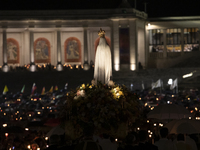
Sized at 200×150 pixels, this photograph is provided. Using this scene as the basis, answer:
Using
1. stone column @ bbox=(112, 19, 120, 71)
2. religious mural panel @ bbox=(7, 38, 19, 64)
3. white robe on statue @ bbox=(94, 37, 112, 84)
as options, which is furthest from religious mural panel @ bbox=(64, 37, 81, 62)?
white robe on statue @ bbox=(94, 37, 112, 84)

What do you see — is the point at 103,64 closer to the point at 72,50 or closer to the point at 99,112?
the point at 99,112

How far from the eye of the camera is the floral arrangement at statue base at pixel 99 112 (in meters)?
14.1

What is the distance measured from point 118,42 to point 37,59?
13984 mm

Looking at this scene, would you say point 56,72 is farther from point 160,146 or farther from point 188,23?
point 160,146

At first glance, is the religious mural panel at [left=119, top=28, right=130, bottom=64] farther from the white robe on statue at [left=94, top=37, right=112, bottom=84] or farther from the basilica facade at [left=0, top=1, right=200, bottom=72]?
the white robe on statue at [left=94, top=37, right=112, bottom=84]

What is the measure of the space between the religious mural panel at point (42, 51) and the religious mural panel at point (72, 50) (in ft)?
8.81

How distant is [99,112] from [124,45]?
4785 centimetres

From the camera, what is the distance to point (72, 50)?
68812mm

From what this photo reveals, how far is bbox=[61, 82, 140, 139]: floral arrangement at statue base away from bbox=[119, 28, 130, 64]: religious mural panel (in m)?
46.7

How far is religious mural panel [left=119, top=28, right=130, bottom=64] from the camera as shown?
6119 cm

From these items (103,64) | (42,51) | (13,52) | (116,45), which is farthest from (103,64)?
(13,52)

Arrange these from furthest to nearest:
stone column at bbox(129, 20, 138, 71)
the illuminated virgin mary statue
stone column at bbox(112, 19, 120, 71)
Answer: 1. stone column at bbox(129, 20, 138, 71)
2. stone column at bbox(112, 19, 120, 71)
3. the illuminated virgin mary statue

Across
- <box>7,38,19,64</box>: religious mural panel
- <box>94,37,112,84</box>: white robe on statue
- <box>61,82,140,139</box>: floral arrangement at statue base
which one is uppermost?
<box>7,38,19,64</box>: religious mural panel

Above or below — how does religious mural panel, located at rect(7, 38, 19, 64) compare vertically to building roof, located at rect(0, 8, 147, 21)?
below
